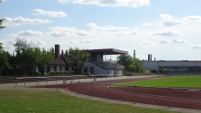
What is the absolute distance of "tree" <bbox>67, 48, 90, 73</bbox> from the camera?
255 ft

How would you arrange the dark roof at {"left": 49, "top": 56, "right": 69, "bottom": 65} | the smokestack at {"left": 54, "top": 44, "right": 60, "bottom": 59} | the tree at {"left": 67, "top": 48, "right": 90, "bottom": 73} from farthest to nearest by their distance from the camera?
the smokestack at {"left": 54, "top": 44, "right": 60, "bottom": 59} → the tree at {"left": 67, "top": 48, "right": 90, "bottom": 73} → the dark roof at {"left": 49, "top": 56, "right": 69, "bottom": 65}

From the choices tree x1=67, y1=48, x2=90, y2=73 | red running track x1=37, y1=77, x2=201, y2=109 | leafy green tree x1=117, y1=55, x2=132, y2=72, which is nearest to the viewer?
red running track x1=37, y1=77, x2=201, y2=109

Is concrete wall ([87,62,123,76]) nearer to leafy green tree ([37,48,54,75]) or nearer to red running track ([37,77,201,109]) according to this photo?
leafy green tree ([37,48,54,75])

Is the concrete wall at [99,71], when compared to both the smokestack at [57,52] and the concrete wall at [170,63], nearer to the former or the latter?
the smokestack at [57,52]

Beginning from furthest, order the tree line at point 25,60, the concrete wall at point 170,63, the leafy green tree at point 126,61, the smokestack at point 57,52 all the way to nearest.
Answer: the concrete wall at point 170,63 < the leafy green tree at point 126,61 < the smokestack at point 57,52 < the tree line at point 25,60

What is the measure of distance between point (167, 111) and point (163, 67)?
128628 millimetres

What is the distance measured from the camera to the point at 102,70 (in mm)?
81250

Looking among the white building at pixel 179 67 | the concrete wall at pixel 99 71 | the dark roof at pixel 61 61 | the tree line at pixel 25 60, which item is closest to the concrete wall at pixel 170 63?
the white building at pixel 179 67

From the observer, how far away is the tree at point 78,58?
77750 millimetres

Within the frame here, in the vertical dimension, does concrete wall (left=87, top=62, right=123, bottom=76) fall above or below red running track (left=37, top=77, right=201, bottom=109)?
above

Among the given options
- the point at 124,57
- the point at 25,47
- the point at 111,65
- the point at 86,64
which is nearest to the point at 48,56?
the point at 25,47

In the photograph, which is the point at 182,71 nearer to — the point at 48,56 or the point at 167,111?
the point at 48,56

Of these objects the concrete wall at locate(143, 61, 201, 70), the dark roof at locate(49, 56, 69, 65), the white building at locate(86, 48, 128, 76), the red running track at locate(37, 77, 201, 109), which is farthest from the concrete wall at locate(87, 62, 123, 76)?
the concrete wall at locate(143, 61, 201, 70)

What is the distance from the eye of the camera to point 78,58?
7788 cm
